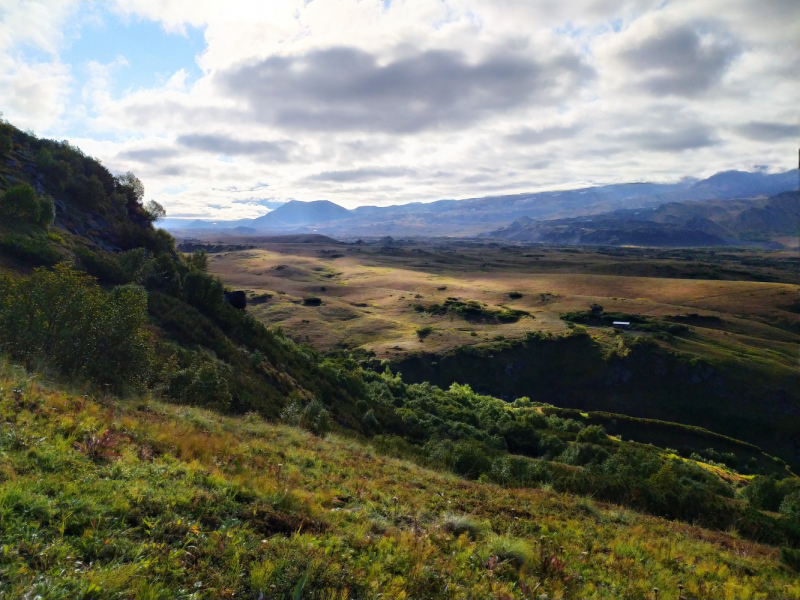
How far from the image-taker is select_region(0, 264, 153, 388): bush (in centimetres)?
1328

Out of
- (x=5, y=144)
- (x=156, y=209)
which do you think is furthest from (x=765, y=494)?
(x=156, y=209)

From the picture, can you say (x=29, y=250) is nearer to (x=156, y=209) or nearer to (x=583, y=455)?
(x=583, y=455)

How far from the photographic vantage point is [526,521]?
10.4 meters

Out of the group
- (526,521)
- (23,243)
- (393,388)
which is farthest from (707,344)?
(23,243)

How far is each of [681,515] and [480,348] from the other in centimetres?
4515

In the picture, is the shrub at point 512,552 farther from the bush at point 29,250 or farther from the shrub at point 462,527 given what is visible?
the bush at point 29,250

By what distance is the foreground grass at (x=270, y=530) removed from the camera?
17.2 feet

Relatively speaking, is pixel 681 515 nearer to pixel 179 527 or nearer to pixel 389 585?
pixel 389 585

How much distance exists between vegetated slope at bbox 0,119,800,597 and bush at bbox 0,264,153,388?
1.7 inches

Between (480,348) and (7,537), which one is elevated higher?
(7,537)

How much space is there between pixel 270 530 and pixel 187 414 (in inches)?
314

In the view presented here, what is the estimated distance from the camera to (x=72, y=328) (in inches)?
545

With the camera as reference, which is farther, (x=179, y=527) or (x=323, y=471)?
(x=323, y=471)

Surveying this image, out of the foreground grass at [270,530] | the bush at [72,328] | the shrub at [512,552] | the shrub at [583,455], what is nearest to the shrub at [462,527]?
the foreground grass at [270,530]
